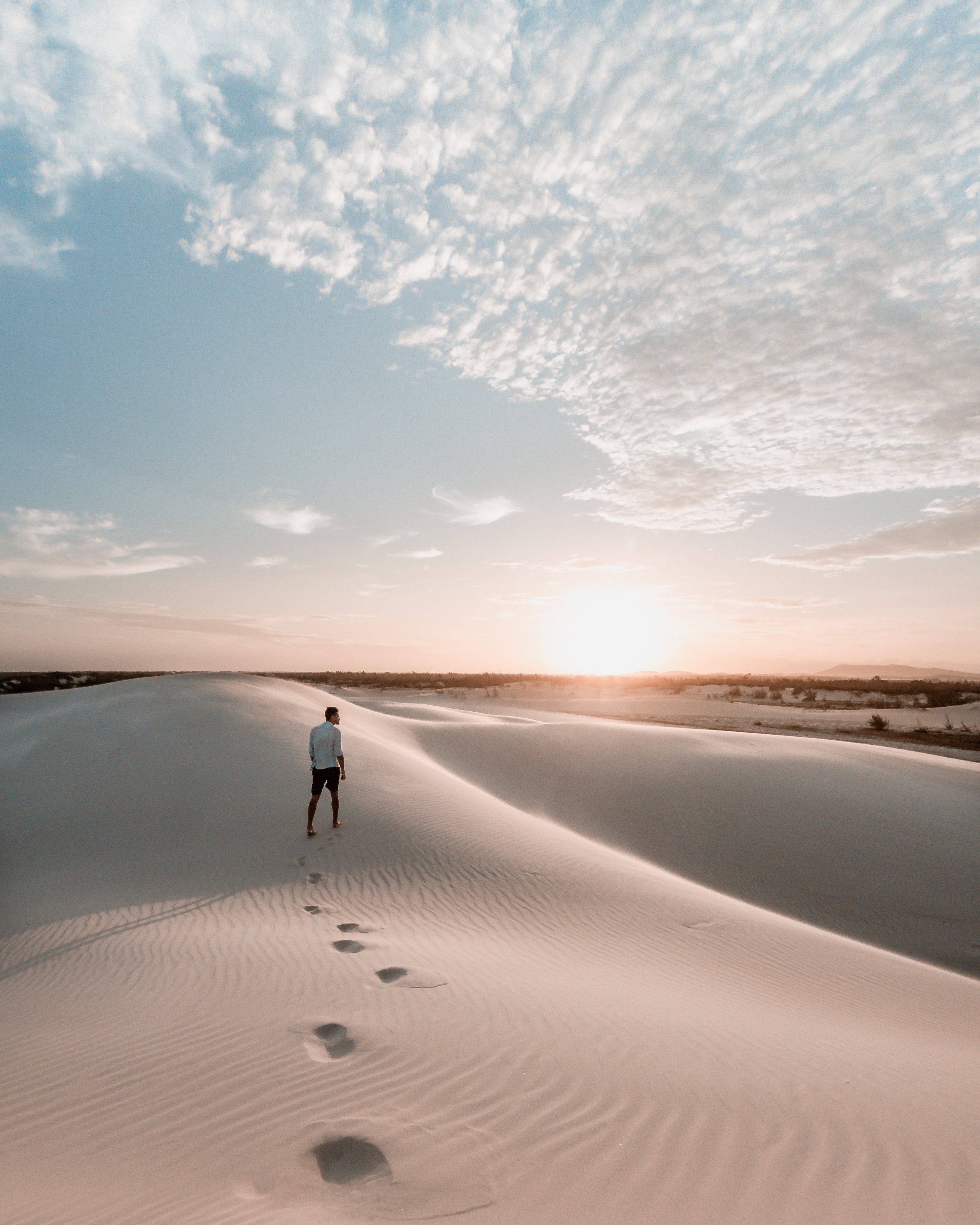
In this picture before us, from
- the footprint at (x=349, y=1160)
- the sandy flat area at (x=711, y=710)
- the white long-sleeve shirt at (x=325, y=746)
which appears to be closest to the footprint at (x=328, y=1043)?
the footprint at (x=349, y=1160)

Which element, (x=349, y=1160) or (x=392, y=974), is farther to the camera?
(x=392, y=974)

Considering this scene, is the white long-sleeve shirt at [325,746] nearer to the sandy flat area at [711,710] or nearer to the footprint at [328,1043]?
the footprint at [328,1043]

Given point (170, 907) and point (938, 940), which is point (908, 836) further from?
point (170, 907)

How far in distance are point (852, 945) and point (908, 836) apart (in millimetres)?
5674

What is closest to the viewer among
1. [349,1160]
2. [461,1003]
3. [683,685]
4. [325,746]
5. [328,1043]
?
[349,1160]

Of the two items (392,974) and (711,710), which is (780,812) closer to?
(392,974)

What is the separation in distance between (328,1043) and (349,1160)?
121cm

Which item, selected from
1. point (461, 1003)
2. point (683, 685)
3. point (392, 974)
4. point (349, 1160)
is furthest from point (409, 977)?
point (683, 685)

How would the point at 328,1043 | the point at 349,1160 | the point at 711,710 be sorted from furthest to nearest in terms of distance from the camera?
1. the point at 711,710
2. the point at 328,1043
3. the point at 349,1160

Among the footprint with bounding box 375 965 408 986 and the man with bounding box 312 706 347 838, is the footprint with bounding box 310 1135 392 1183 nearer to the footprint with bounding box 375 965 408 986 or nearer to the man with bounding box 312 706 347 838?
the footprint with bounding box 375 965 408 986

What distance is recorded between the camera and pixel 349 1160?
10.6ft

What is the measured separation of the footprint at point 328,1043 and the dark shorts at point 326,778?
19.4ft

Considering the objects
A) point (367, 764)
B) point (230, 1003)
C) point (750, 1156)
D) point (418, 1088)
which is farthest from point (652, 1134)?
point (367, 764)

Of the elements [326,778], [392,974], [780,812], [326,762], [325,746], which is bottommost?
[780,812]
